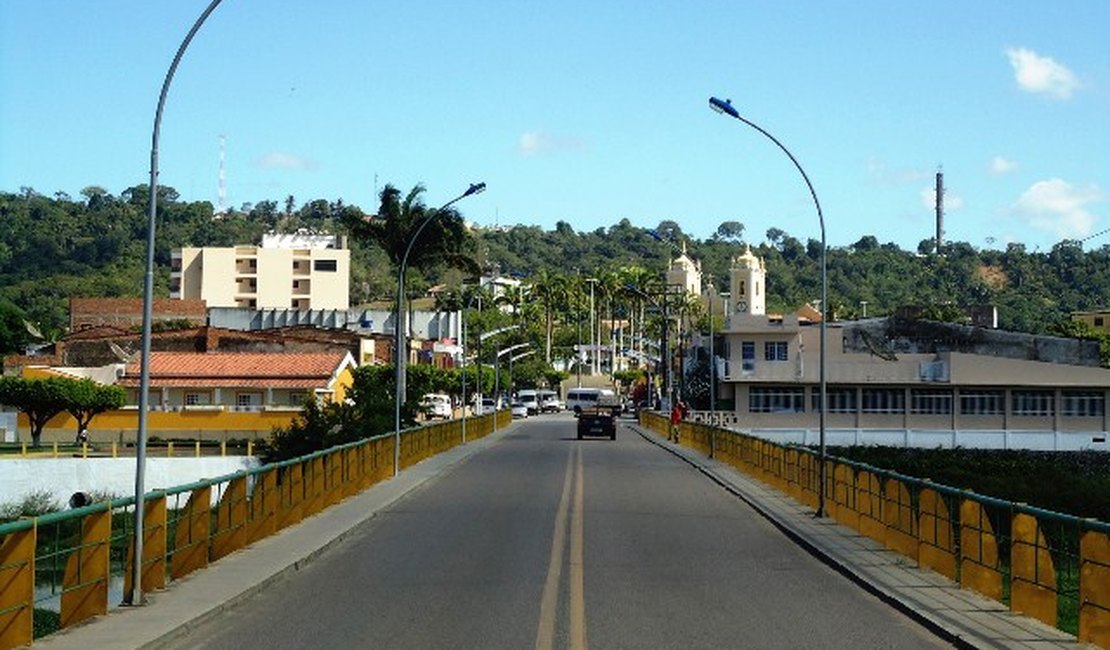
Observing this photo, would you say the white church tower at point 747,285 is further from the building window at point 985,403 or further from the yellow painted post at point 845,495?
the yellow painted post at point 845,495

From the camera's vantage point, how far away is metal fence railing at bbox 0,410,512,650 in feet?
40.3

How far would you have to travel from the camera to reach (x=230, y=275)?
153 meters

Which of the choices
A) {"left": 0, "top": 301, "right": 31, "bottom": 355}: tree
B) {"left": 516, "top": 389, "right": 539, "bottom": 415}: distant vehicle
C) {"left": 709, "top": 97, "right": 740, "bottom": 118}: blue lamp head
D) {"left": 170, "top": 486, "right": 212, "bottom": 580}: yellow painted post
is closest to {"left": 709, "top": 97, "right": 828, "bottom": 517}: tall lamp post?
{"left": 709, "top": 97, "right": 740, "bottom": 118}: blue lamp head

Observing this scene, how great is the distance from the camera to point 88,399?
243 ft

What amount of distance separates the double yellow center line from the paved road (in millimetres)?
24

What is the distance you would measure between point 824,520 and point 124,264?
176963mm

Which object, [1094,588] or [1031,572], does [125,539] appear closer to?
[1031,572]

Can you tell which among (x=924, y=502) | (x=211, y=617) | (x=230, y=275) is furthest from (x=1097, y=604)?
(x=230, y=275)

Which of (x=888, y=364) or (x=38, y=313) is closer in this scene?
(x=888, y=364)

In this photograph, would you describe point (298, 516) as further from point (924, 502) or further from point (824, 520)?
point (924, 502)

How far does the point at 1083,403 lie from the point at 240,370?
52.2 metres

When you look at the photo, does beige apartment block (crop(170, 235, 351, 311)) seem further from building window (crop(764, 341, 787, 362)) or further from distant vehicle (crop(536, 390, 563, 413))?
building window (crop(764, 341, 787, 362))

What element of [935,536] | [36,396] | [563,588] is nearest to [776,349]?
[36,396]

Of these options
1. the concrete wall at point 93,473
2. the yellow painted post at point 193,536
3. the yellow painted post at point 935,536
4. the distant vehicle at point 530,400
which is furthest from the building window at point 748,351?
the yellow painted post at point 193,536
